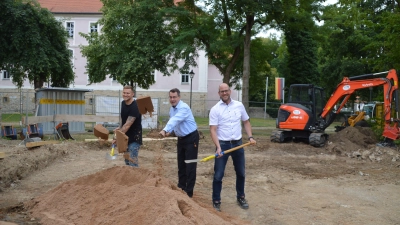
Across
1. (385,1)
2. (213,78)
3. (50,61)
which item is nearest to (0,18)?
(50,61)

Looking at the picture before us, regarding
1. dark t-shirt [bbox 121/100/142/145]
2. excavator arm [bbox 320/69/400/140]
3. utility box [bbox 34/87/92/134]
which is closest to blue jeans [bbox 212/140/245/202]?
dark t-shirt [bbox 121/100/142/145]

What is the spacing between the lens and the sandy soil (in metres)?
6.27

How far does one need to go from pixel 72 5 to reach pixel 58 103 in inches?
1282

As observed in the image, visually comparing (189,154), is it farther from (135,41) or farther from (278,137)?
(135,41)

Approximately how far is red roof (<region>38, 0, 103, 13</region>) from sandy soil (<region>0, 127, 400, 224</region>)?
37.3m

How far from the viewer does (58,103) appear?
22594mm

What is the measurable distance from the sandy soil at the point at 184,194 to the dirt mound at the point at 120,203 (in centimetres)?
1

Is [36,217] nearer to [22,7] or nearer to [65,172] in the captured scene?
[65,172]

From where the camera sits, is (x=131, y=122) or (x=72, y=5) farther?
(x=72, y=5)

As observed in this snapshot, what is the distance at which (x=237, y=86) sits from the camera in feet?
112

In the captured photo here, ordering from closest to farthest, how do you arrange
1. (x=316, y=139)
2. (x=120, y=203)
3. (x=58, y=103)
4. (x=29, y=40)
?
1. (x=120, y=203)
2. (x=316, y=139)
3. (x=58, y=103)
4. (x=29, y=40)

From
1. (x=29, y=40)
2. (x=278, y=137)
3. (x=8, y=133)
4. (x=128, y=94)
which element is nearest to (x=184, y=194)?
(x=128, y=94)

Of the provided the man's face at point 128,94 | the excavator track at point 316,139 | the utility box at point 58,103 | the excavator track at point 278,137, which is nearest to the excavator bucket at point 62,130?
the utility box at point 58,103

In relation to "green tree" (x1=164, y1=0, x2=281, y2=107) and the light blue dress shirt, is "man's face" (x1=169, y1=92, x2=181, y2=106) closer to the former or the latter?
the light blue dress shirt
